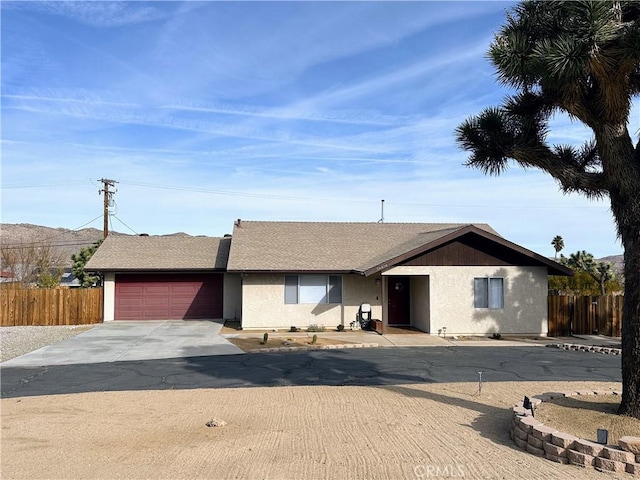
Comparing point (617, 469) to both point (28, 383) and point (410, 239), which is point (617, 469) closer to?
point (28, 383)

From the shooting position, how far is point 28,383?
1238 cm

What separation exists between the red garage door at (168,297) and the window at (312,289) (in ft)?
16.6

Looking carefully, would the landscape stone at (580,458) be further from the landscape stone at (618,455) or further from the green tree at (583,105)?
the green tree at (583,105)

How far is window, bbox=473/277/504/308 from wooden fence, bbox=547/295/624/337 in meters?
2.32

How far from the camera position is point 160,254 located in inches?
1074

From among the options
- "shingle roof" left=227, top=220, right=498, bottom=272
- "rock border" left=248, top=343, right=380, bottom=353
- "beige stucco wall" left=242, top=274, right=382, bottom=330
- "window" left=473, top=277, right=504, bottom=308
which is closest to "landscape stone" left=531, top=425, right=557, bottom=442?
"rock border" left=248, top=343, right=380, bottom=353

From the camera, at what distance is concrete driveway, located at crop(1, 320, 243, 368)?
619 inches

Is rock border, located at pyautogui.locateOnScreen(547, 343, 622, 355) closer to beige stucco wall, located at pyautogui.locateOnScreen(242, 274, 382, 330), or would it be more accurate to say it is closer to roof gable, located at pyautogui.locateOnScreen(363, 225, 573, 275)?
roof gable, located at pyautogui.locateOnScreen(363, 225, 573, 275)

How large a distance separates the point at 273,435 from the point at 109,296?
66.6 feet

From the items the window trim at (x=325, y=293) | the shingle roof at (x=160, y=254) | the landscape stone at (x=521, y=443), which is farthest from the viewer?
the shingle roof at (x=160, y=254)

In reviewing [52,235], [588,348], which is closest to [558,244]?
[588,348]

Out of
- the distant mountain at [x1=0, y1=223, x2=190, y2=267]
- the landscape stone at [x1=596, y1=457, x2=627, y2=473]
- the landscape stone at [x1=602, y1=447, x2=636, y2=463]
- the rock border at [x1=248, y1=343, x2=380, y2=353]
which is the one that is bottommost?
the rock border at [x1=248, y1=343, x2=380, y2=353]

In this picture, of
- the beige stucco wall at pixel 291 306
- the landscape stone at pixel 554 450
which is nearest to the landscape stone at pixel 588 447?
the landscape stone at pixel 554 450

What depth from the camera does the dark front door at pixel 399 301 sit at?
24203 mm
